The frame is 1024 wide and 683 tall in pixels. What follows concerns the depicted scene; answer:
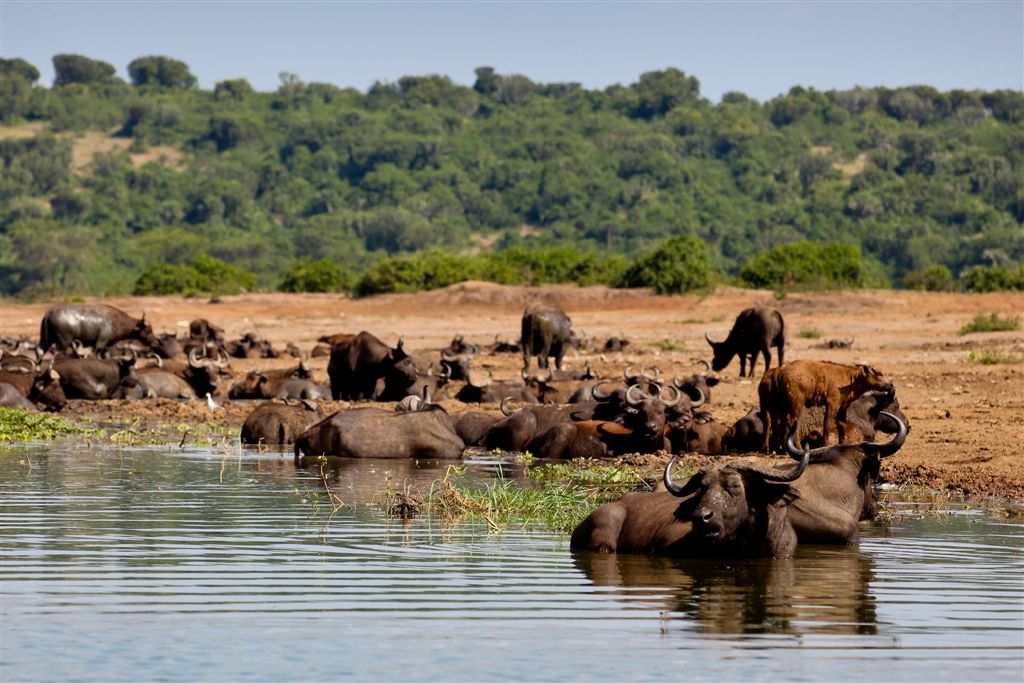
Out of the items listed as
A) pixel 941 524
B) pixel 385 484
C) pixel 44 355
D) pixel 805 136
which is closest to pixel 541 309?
pixel 44 355

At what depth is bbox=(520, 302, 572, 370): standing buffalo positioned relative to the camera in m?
28.2

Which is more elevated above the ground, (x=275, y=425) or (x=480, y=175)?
(x=480, y=175)

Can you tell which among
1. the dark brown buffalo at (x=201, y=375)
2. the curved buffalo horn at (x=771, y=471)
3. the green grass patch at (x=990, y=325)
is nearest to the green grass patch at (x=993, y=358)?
the green grass patch at (x=990, y=325)

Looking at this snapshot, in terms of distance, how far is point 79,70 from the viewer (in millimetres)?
164250

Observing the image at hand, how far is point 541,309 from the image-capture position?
28391 mm

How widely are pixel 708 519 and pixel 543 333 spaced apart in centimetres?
1848

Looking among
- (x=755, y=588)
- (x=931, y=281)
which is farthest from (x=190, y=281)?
(x=755, y=588)

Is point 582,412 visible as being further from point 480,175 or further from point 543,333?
point 480,175

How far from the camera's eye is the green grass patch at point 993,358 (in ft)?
80.7

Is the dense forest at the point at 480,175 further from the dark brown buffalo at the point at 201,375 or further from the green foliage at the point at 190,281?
the dark brown buffalo at the point at 201,375

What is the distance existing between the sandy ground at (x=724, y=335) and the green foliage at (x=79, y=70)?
118315 mm

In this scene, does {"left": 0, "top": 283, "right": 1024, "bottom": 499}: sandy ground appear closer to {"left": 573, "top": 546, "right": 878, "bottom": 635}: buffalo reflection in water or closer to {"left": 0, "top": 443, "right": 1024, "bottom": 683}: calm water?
{"left": 0, "top": 443, "right": 1024, "bottom": 683}: calm water

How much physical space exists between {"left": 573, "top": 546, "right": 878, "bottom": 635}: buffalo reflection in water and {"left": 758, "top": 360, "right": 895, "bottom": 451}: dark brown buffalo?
5.00m

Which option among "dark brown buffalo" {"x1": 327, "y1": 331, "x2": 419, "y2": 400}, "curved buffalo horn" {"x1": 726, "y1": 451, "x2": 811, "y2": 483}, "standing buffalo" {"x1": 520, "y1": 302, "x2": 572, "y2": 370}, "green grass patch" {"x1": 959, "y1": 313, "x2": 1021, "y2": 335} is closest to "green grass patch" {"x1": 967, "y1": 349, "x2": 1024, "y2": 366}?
"green grass patch" {"x1": 959, "y1": 313, "x2": 1021, "y2": 335}
